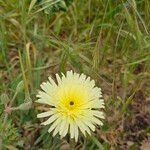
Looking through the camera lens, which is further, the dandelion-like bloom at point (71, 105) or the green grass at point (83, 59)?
the green grass at point (83, 59)

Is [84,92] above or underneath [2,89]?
underneath

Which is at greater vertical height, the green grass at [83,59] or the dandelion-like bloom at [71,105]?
the green grass at [83,59]

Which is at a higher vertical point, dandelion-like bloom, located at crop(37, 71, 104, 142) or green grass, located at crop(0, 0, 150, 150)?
green grass, located at crop(0, 0, 150, 150)

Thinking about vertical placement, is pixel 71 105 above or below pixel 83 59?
below

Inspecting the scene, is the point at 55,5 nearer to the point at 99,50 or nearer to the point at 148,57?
the point at 99,50

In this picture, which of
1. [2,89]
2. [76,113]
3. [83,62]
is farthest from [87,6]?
[76,113]
